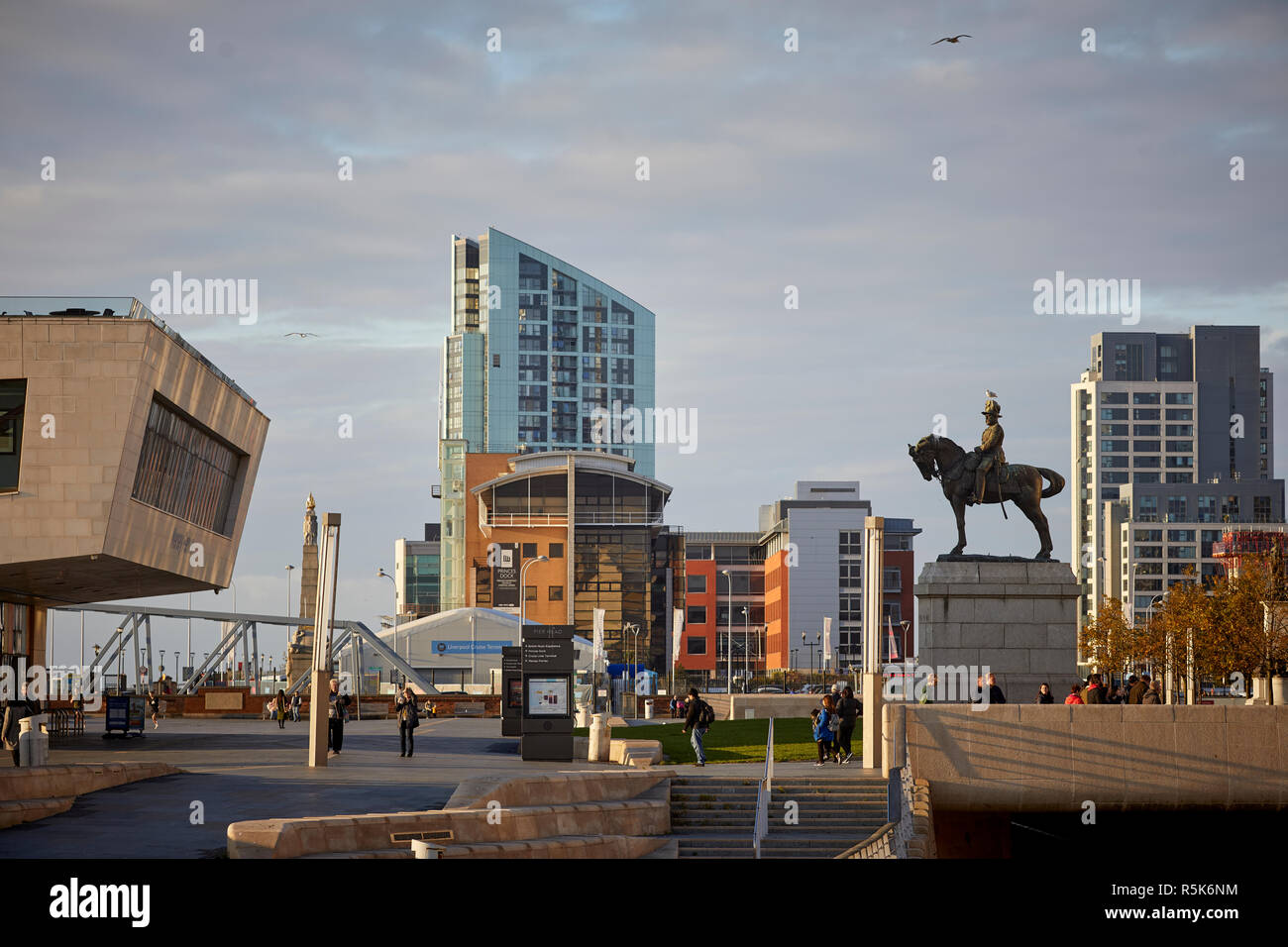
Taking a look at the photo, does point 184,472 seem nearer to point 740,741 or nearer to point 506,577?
point 740,741

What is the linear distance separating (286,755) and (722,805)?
1251cm

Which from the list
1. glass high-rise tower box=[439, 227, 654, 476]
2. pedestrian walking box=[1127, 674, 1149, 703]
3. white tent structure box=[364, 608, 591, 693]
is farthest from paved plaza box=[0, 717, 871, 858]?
glass high-rise tower box=[439, 227, 654, 476]

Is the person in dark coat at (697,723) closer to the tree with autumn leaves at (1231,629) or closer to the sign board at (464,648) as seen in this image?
the tree with autumn leaves at (1231,629)

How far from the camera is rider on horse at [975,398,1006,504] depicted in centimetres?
3644

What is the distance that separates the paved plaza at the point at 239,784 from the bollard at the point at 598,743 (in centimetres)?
74

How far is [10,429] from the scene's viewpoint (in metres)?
41.2

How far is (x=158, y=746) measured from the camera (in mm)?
39500

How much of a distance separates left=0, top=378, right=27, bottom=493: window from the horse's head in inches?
975

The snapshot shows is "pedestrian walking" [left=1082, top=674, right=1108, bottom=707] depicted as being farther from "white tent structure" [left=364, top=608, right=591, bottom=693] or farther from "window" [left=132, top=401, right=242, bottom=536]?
"white tent structure" [left=364, top=608, right=591, bottom=693]

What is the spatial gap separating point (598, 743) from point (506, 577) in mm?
71037

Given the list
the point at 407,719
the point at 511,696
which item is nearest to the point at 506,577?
the point at 511,696

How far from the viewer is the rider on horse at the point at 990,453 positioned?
120 ft
